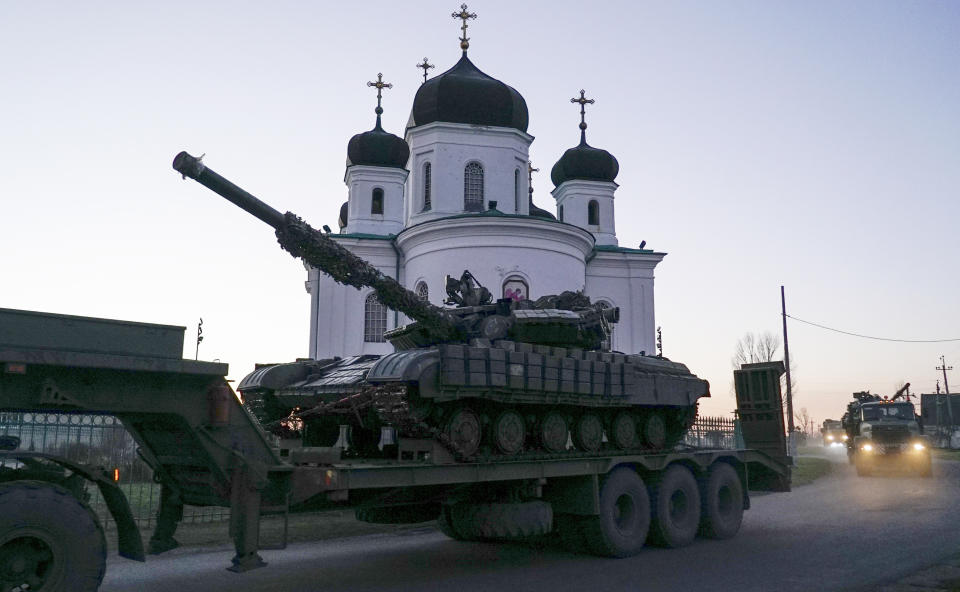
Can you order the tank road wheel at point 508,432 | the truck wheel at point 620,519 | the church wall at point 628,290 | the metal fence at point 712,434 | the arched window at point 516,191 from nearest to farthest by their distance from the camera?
the tank road wheel at point 508,432, the truck wheel at point 620,519, the metal fence at point 712,434, the arched window at point 516,191, the church wall at point 628,290

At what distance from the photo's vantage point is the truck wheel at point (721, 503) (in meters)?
12.3

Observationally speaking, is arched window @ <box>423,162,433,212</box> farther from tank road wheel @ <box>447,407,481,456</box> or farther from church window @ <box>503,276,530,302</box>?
tank road wheel @ <box>447,407,481,456</box>

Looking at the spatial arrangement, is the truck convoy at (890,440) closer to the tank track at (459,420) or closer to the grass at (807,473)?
the grass at (807,473)

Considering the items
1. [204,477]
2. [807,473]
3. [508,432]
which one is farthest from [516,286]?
[204,477]

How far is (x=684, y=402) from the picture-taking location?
43.1ft

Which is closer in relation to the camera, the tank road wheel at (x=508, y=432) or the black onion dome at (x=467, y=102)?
the tank road wheel at (x=508, y=432)

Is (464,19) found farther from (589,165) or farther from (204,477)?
(204,477)

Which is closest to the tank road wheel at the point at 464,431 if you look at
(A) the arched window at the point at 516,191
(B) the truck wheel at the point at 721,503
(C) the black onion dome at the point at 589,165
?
(B) the truck wheel at the point at 721,503

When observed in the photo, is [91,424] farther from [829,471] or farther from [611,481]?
[829,471]

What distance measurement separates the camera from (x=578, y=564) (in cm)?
1027

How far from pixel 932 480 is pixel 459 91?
2105cm

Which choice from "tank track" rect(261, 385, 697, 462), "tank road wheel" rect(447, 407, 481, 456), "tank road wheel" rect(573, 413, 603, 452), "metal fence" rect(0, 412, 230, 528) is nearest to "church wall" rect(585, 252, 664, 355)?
"tank track" rect(261, 385, 697, 462)

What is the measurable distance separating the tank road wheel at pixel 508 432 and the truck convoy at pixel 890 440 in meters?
19.8

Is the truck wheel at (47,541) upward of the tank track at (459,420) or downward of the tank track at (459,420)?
downward
